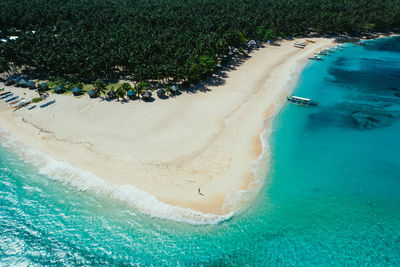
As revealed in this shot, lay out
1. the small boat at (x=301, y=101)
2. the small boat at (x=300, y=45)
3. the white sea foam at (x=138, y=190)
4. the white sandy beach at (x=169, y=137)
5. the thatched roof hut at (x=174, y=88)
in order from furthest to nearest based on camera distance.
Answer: the small boat at (x=300, y=45) → the thatched roof hut at (x=174, y=88) → the small boat at (x=301, y=101) → the white sandy beach at (x=169, y=137) → the white sea foam at (x=138, y=190)

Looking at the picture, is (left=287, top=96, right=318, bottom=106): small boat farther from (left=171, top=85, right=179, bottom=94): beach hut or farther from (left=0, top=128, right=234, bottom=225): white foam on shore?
(left=0, top=128, right=234, bottom=225): white foam on shore

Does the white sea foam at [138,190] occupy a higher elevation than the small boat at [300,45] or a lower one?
lower

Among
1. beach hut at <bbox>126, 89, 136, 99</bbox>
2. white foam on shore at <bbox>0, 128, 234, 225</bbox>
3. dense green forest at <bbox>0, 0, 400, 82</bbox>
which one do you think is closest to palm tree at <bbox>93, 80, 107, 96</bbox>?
beach hut at <bbox>126, 89, 136, 99</bbox>

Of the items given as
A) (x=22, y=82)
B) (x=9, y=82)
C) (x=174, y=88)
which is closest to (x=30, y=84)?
(x=22, y=82)

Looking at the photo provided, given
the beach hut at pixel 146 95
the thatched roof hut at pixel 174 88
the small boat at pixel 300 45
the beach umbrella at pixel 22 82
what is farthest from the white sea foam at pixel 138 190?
the small boat at pixel 300 45

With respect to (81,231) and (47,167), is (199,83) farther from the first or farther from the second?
(81,231)

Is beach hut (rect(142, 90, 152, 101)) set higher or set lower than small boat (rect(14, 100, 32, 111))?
higher

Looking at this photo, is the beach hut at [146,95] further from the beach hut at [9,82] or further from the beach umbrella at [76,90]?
the beach hut at [9,82]
